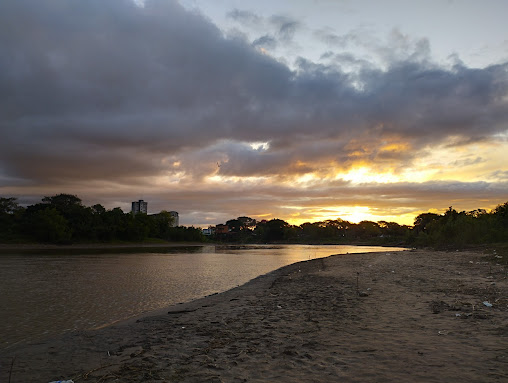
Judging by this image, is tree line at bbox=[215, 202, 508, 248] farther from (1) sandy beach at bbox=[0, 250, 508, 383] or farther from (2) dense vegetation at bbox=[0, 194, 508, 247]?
(1) sandy beach at bbox=[0, 250, 508, 383]

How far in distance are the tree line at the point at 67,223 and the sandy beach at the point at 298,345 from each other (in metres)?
94.0

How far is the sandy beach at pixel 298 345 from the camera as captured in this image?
573 centimetres

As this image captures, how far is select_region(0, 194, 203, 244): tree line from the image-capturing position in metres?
90.1

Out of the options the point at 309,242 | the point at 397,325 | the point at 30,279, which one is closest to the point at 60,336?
the point at 397,325

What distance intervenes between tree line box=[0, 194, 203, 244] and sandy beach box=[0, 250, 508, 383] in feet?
308

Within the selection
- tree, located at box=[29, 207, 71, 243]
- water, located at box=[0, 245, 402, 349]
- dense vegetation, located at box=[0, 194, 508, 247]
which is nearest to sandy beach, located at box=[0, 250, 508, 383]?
water, located at box=[0, 245, 402, 349]

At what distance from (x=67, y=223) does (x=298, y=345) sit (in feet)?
353

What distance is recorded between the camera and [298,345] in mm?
7320

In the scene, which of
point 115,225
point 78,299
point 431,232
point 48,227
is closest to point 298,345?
point 78,299

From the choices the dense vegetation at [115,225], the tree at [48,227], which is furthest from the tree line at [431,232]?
the tree at [48,227]

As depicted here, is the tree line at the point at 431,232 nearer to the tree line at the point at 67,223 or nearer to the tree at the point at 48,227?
the tree line at the point at 67,223

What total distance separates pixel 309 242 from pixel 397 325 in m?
185

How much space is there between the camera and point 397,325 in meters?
8.55

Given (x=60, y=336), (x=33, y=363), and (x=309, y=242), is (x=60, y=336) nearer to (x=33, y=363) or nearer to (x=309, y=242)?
(x=33, y=363)
